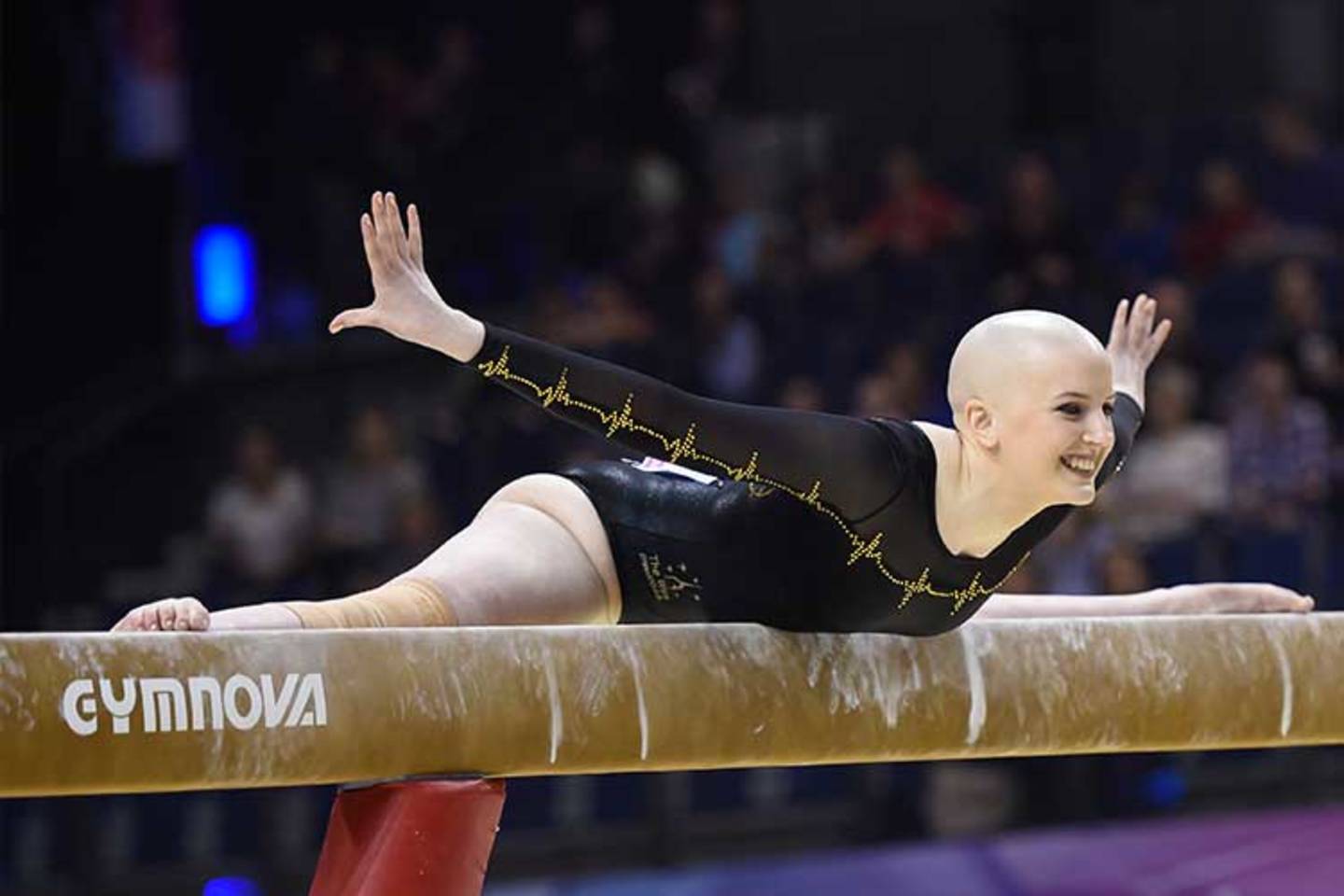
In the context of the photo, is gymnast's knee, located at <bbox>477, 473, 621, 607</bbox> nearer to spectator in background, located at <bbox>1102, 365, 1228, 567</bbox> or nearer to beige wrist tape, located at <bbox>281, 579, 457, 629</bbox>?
beige wrist tape, located at <bbox>281, 579, 457, 629</bbox>

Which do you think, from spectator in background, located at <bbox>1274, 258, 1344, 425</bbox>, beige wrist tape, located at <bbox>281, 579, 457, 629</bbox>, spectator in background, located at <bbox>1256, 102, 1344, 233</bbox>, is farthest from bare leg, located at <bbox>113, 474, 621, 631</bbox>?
spectator in background, located at <bbox>1256, 102, 1344, 233</bbox>

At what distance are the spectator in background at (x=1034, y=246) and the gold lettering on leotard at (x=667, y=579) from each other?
4841 millimetres

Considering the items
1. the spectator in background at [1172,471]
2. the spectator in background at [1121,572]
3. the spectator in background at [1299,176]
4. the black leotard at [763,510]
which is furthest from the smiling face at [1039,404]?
the spectator in background at [1299,176]

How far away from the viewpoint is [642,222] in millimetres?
10398

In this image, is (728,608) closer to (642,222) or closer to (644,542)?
(644,542)

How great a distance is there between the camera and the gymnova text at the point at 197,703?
283 cm

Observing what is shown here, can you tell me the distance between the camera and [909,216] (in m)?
9.70

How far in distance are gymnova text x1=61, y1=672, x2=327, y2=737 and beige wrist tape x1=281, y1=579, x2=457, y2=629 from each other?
0.79ft

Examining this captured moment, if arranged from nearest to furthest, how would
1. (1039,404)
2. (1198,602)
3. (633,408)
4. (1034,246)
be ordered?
(633,408) < (1039,404) < (1198,602) < (1034,246)

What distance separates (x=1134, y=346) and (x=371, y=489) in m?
5.17

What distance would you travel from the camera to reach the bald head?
10.9ft

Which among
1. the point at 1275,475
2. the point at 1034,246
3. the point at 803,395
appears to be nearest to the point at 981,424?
the point at 1275,475

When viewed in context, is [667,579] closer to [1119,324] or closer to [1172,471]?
[1119,324]

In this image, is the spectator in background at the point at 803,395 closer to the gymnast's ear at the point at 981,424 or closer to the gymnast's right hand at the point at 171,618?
the gymnast's ear at the point at 981,424
